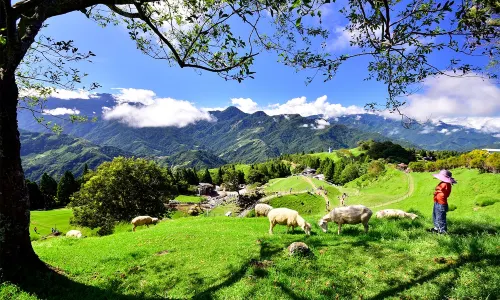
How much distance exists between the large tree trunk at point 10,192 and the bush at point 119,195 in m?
35.8

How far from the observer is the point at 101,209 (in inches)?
1726

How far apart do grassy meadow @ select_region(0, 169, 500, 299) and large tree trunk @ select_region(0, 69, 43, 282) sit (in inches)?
37.2

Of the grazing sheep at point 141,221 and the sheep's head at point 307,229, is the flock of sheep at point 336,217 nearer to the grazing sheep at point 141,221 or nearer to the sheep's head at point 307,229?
the sheep's head at point 307,229

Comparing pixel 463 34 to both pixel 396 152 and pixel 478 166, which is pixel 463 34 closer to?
pixel 478 166

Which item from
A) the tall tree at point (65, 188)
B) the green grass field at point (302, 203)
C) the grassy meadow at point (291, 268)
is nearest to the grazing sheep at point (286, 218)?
the grassy meadow at point (291, 268)

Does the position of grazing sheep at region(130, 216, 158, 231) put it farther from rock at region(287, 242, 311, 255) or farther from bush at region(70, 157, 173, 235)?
rock at region(287, 242, 311, 255)

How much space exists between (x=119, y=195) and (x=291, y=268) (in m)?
42.4

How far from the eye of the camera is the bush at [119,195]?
43.6 m

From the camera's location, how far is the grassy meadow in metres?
7.66

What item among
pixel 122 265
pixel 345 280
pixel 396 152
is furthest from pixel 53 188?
pixel 396 152

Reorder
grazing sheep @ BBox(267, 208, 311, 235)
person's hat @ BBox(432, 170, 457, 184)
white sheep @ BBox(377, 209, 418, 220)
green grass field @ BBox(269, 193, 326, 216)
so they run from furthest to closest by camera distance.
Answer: green grass field @ BBox(269, 193, 326, 216), white sheep @ BBox(377, 209, 418, 220), grazing sheep @ BBox(267, 208, 311, 235), person's hat @ BBox(432, 170, 457, 184)

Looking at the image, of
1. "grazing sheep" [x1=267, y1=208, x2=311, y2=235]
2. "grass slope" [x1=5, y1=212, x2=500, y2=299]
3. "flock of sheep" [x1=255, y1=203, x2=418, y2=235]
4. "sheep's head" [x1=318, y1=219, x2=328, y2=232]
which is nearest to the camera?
"grass slope" [x1=5, y1=212, x2=500, y2=299]

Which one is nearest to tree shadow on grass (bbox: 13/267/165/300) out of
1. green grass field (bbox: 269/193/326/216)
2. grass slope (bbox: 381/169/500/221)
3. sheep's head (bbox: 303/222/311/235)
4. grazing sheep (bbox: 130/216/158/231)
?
sheep's head (bbox: 303/222/311/235)

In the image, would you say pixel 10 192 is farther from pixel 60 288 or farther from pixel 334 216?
pixel 334 216
